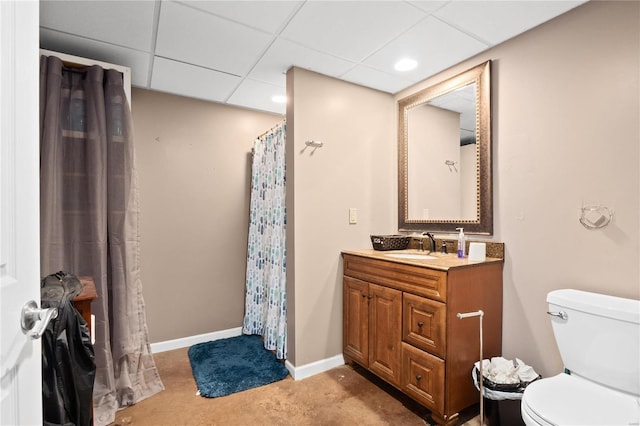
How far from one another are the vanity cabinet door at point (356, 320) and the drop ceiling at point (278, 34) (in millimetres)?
1620

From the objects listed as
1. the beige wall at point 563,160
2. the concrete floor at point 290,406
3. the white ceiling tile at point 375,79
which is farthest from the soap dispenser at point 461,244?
the white ceiling tile at point 375,79

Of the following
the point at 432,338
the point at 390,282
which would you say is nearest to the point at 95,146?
the point at 390,282

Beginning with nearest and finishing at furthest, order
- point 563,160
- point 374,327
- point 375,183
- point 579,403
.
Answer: point 579,403 < point 563,160 < point 374,327 < point 375,183

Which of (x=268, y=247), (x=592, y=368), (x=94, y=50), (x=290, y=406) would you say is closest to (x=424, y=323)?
(x=592, y=368)

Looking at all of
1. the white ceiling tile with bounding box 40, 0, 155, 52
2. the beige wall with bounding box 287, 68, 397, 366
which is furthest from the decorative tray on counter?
the white ceiling tile with bounding box 40, 0, 155, 52

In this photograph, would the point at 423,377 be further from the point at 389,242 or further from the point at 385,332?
the point at 389,242

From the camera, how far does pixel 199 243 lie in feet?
9.67

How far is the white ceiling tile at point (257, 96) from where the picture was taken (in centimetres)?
265

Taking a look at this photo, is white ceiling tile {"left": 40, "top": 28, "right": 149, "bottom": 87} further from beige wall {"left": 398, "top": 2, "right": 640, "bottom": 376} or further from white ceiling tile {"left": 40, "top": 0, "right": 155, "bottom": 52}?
beige wall {"left": 398, "top": 2, "right": 640, "bottom": 376}

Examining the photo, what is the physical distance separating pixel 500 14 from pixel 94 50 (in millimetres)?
2499

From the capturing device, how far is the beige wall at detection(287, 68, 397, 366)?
2.36 m

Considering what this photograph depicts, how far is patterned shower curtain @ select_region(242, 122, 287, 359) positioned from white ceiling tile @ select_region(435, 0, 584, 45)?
1.36 metres

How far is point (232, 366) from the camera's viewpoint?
96.5 inches

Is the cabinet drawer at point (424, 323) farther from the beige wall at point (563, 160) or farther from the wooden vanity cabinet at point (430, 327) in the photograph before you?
the beige wall at point (563, 160)
